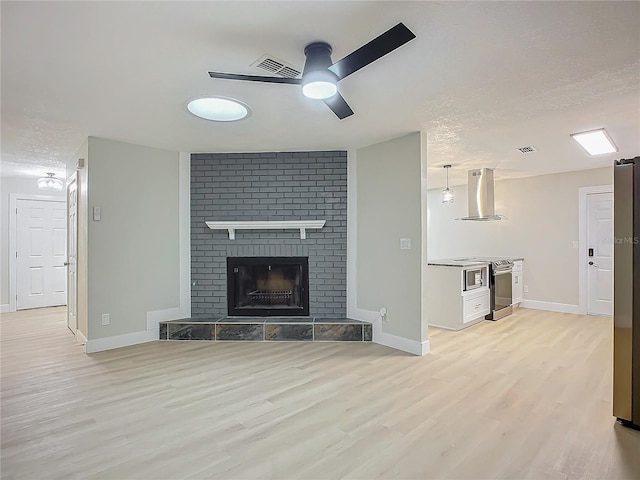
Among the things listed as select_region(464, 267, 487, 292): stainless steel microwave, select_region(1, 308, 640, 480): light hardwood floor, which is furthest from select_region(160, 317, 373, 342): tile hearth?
Answer: select_region(464, 267, 487, 292): stainless steel microwave

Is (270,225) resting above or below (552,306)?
above

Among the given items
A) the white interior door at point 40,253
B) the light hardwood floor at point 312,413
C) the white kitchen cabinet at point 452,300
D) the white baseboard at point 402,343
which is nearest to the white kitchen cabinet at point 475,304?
the white kitchen cabinet at point 452,300

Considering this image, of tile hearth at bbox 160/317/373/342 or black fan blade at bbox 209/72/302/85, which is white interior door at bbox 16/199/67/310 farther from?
black fan blade at bbox 209/72/302/85

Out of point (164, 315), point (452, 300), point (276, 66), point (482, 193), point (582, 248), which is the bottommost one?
point (164, 315)

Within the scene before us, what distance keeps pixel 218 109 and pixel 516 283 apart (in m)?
5.70

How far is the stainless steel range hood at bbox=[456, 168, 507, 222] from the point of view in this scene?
5543mm

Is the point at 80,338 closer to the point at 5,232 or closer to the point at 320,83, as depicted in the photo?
the point at 5,232

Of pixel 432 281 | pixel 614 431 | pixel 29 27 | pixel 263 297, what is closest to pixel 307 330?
pixel 263 297

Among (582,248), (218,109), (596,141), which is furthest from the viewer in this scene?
(582,248)

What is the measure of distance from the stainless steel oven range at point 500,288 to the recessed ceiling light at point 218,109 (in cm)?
430

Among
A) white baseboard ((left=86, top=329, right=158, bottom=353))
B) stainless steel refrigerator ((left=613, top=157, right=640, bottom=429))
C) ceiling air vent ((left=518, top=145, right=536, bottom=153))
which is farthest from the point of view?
ceiling air vent ((left=518, top=145, right=536, bottom=153))

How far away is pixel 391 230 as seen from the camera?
13.5 ft

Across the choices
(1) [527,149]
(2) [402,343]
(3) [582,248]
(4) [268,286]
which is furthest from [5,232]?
(3) [582,248]

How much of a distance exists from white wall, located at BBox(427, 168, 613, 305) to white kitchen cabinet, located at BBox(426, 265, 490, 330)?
1.78 m
